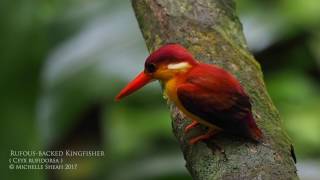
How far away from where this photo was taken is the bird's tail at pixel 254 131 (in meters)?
1.51

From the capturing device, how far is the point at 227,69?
1748 mm

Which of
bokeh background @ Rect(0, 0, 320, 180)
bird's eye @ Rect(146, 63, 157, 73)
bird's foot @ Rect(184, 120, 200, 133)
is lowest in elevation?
bird's foot @ Rect(184, 120, 200, 133)

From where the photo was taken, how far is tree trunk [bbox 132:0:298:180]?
1453mm

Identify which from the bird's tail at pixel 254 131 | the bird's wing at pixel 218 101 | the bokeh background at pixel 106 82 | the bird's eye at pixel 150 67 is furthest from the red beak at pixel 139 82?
the bokeh background at pixel 106 82

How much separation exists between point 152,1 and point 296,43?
88.2 inches

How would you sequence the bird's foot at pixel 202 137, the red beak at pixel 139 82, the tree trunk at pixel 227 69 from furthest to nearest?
the red beak at pixel 139 82 → the bird's foot at pixel 202 137 → the tree trunk at pixel 227 69

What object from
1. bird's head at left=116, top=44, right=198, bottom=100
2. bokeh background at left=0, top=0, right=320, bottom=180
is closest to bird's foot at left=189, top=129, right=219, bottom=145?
bird's head at left=116, top=44, right=198, bottom=100

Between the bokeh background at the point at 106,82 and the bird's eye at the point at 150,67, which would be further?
the bokeh background at the point at 106,82

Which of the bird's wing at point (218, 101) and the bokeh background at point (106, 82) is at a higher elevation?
the bokeh background at point (106, 82)

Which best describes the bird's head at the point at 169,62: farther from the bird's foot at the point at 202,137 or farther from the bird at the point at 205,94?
the bird's foot at the point at 202,137

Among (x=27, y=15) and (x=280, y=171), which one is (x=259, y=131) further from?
(x=27, y=15)

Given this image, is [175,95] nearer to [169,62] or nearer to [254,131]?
[169,62]

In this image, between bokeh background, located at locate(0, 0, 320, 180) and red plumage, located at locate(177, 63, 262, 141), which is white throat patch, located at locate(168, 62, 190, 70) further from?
bokeh background, located at locate(0, 0, 320, 180)

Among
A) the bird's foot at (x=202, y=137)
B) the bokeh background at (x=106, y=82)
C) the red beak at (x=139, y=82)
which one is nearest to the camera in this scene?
the bird's foot at (x=202, y=137)
